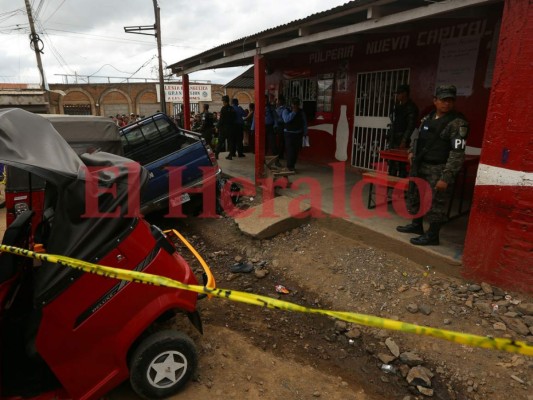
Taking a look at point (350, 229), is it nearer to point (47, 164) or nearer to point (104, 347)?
point (104, 347)

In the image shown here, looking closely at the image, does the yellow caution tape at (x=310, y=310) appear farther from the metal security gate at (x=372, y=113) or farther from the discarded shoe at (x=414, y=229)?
the metal security gate at (x=372, y=113)

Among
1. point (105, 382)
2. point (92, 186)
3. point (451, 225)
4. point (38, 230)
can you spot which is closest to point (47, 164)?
point (92, 186)

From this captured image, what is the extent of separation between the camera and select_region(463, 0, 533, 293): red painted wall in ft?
10.4

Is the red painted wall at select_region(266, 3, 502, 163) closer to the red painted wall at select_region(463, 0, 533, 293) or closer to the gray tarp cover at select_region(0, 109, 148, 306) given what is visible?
the red painted wall at select_region(463, 0, 533, 293)

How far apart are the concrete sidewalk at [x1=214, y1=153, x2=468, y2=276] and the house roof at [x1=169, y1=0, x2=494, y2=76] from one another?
2.52 meters

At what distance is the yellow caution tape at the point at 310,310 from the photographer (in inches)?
59.1

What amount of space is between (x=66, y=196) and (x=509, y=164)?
3614 millimetres

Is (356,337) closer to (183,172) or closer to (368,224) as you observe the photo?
(368,224)

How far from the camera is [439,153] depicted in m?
4.14

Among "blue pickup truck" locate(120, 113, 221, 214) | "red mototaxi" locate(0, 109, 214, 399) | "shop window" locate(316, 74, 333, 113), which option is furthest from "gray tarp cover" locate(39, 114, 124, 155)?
"shop window" locate(316, 74, 333, 113)

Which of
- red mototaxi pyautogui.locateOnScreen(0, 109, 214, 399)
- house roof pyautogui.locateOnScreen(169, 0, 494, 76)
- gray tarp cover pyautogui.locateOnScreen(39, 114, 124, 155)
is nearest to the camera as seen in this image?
red mototaxi pyautogui.locateOnScreen(0, 109, 214, 399)

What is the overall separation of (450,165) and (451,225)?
1.36m

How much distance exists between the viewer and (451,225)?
4.99 m

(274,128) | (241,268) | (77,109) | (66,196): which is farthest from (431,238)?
(77,109)
